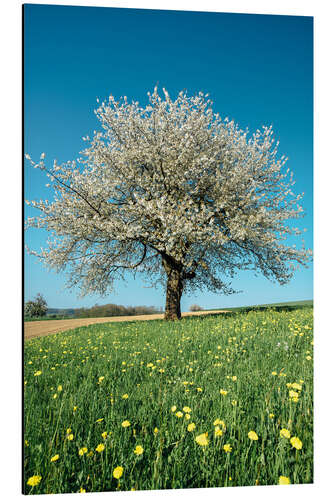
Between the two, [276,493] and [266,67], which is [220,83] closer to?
[266,67]

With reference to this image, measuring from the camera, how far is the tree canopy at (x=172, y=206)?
22.8 ft

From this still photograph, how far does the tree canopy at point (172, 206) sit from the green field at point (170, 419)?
3161 millimetres

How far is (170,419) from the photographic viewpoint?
237cm

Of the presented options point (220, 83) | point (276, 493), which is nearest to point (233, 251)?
point (220, 83)

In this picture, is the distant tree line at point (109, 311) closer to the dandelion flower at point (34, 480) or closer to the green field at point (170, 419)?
the green field at point (170, 419)

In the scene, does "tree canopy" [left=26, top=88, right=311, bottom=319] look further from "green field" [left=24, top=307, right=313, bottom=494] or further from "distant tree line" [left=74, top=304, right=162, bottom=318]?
"green field" [left=24, top=307, right=313, bottom=494]

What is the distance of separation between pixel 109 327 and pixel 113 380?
224 cm

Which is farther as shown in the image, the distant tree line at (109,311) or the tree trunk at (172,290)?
the tree trunk at (172,290)
